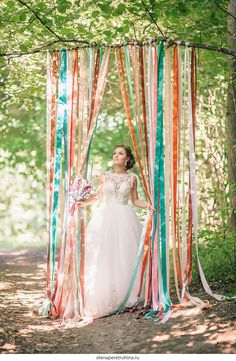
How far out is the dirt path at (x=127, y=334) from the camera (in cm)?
375

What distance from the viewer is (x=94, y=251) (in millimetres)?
5203

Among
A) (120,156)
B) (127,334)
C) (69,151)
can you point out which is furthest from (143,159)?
(127,334)

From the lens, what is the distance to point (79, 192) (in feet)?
16.2

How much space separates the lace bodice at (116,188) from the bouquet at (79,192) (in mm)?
481

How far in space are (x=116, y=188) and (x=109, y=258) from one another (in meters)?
0.77

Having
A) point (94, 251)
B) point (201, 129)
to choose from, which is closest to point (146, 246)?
point (94, 251)

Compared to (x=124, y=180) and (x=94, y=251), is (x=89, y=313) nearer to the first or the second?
(x=94, y=251)

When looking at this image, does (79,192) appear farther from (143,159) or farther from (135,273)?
(135,273)

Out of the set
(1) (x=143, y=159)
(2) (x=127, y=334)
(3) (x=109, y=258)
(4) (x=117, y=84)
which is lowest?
(2) (x=127, y=334)

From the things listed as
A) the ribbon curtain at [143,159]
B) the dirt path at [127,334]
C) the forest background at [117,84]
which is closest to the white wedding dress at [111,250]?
the ribbon curtain at [143,159]

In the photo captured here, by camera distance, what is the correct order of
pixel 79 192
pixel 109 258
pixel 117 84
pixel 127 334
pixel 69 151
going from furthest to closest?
pixel 117 84 < pixel 109 258 < pixel 69 151 < pixel 79 192 < pixel 127 334

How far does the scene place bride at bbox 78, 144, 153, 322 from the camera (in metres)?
5.04

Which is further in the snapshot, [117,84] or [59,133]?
[117,84]

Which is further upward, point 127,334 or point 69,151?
point 69,151
